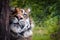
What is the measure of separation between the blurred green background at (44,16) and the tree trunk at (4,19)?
72 cm

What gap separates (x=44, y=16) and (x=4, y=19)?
1.52m

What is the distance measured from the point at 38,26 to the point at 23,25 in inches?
41.7

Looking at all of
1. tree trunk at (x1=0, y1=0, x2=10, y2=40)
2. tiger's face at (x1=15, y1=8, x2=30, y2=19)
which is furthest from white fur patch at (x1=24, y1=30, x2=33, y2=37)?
tree trunk at (x1=0, y1=0, x2=10, y2=40)

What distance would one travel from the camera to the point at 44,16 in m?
4.41

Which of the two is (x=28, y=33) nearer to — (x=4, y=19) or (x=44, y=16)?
(x=4, y=19)

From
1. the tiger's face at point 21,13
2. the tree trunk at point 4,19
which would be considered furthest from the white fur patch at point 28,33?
the tree trunk at point 4,19

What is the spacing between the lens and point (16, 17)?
336cm

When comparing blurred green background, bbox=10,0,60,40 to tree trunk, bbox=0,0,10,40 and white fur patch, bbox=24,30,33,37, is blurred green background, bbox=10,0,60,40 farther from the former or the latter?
tree trunk, bbox=0,0,10,40

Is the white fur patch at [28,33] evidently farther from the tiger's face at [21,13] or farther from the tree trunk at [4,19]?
the tree trunk at [4,19]

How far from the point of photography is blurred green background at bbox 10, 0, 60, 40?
12.8 feet

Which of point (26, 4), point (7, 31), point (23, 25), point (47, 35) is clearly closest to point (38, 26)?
point (47, 35)

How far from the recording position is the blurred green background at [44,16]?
3.90 metres

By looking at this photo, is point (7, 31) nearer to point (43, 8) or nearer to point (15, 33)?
point (15, 33)

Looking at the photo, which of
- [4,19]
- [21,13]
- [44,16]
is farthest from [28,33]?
[44,16]
